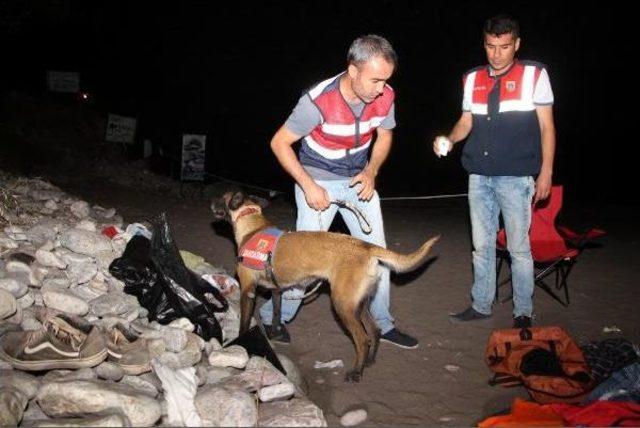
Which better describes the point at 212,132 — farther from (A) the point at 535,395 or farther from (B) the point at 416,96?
(A) the point at 535,395

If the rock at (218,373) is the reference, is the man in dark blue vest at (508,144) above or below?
above

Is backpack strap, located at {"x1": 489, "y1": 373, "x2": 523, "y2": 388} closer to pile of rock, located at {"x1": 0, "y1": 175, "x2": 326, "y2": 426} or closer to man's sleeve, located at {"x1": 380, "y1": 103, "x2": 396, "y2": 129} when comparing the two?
pile of rock, located at {"x1": 0, "y1": 175, "x2": 326, "y2": 426}

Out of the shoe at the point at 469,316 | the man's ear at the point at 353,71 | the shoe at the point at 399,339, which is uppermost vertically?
the man's ear at the point at 353,71

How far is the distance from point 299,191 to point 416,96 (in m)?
23.7

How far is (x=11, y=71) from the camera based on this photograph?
16.8 meters

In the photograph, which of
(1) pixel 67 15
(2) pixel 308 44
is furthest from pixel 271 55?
(1) pixel 67 15

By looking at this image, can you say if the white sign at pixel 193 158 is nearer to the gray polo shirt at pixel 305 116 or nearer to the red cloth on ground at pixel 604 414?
the gray polo shirt at pixel 305 116

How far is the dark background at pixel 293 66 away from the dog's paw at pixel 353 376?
1138 centimetres

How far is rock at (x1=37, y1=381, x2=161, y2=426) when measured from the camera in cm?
264

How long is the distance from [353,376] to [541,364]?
4.59 feet

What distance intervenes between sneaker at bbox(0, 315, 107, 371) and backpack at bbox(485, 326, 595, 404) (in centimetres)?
286

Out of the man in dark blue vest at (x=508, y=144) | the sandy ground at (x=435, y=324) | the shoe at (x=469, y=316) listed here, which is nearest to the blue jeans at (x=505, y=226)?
the man in dark blue vest at (x=508, y=144)

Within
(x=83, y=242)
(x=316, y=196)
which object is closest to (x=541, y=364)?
(x=316, y=196)

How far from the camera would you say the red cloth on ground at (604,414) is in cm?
275
